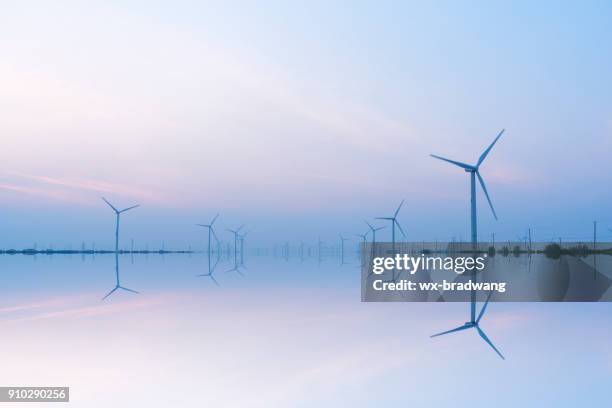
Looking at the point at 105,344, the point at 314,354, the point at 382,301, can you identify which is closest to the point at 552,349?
the point at 314,354

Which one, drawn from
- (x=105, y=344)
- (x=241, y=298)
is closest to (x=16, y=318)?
(x=105, y=344)

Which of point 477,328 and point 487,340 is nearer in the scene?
point 487,340

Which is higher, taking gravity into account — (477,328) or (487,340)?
(487,340)

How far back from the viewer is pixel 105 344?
18.0m

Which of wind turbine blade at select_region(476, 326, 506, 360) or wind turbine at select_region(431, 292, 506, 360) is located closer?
wind turbine blade at select_region(476, 326, 506, 360)

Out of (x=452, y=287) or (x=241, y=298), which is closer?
(x=241, y=298)

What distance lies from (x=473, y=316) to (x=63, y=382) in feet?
51.6

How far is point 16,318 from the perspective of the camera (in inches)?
940

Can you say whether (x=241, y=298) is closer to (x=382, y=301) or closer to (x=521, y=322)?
(x=382, y=301)

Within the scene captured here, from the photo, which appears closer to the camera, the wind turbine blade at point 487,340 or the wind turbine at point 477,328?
the wind turbine blade at point 487,340

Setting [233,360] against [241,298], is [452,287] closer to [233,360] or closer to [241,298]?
[241,298]

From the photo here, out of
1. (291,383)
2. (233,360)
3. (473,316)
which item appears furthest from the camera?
(473,316)

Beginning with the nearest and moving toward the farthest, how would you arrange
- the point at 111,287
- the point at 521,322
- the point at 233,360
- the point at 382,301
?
the point at 233,360, the point at 521,322, the point at 382,301, the point at 111,287

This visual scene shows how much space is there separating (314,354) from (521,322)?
957 cm
